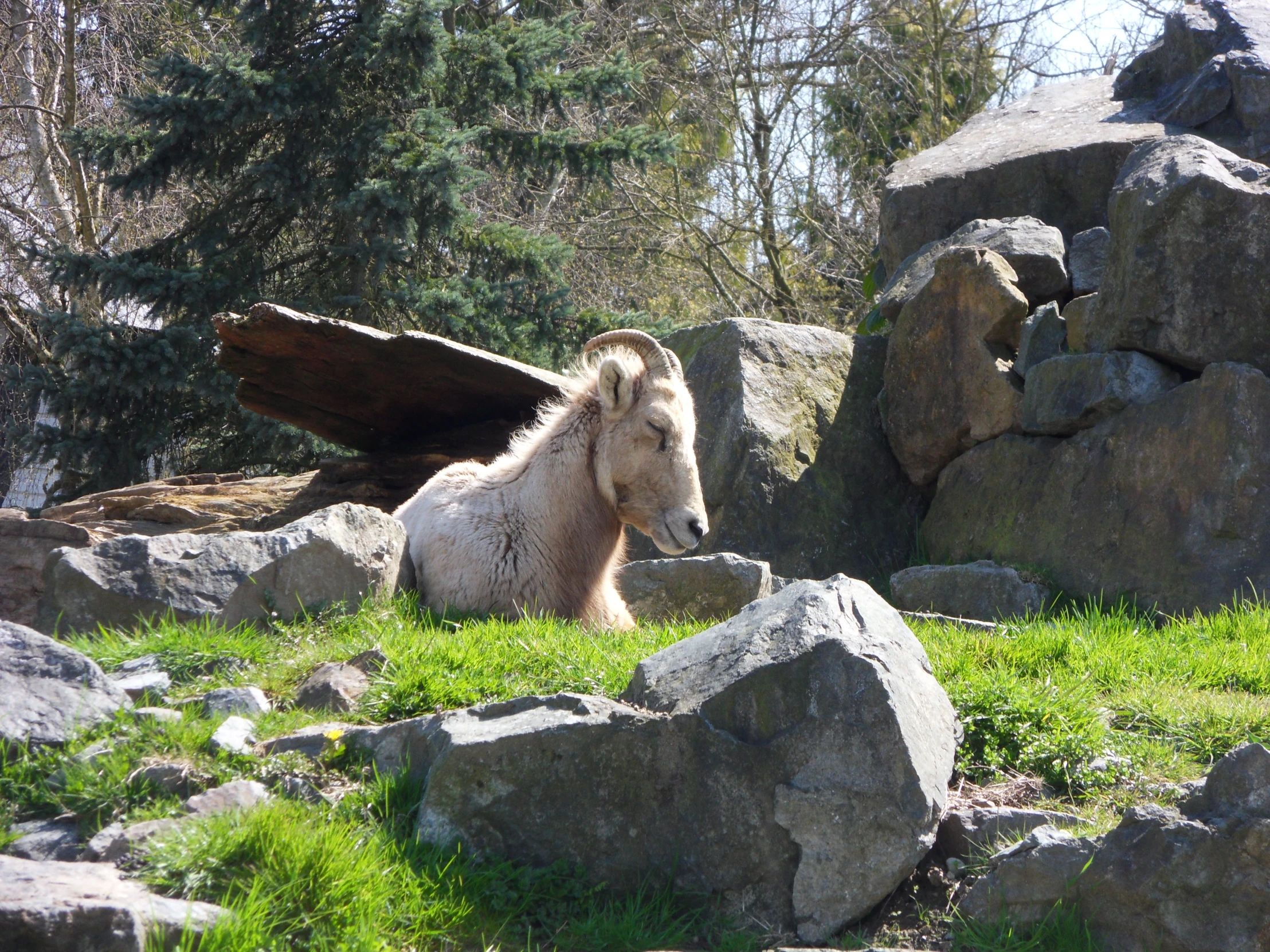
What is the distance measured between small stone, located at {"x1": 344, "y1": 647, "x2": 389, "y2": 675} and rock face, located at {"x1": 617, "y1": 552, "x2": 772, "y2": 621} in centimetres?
232

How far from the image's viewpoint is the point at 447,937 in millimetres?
3184

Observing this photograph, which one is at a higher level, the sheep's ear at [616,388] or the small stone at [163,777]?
the sheep's ear at [616,388]

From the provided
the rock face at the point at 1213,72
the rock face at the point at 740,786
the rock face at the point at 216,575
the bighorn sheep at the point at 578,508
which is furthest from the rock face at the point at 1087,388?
the rock face at the point at 216,575

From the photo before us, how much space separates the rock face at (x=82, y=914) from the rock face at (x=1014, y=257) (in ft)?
22.8

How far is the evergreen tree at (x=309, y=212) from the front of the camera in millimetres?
10781

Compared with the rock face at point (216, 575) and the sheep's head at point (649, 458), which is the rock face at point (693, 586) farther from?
the rock face at point (216, 575)

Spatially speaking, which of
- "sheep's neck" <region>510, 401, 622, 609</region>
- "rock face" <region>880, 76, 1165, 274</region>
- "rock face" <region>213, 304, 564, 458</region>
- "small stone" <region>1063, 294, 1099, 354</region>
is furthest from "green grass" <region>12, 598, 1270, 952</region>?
"rock face" <region>880, 76, 1165, 274</region>

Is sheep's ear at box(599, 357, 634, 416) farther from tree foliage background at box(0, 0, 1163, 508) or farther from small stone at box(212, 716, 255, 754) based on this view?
tree foliage background at box(0, 0, 1163, 508)

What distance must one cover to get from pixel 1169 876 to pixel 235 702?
319cm

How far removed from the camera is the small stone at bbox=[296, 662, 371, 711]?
418cm

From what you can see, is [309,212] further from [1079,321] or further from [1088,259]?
[1079,321]

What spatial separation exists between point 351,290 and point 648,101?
7.35 meters

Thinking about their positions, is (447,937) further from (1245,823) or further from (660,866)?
(1245,823)

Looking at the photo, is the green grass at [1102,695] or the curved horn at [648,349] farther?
the curved horn at [648,349]
